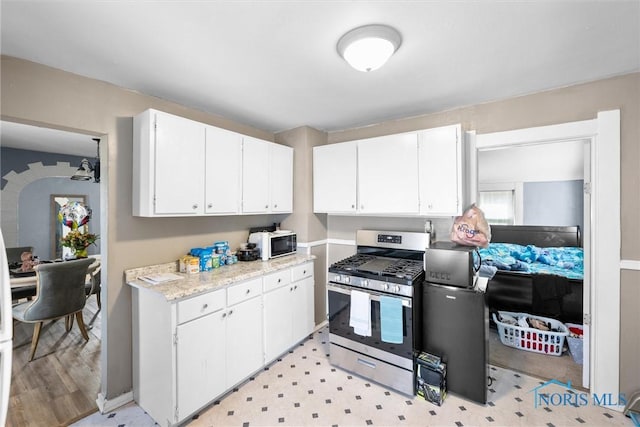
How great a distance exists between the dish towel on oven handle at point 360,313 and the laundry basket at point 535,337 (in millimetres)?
1698

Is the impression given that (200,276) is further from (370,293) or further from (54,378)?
(54,378)

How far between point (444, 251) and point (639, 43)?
5.46ft

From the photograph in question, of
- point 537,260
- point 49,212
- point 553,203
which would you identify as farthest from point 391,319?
point 49,212

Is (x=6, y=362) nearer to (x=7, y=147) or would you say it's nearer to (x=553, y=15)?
(x=553, y=15)

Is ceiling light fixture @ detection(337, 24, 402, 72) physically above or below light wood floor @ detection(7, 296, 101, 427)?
above

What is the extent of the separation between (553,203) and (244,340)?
17.2 feet

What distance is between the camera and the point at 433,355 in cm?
218

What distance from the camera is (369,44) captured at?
147 cm

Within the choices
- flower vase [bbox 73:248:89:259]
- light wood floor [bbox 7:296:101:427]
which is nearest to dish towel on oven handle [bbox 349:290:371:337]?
light wood floor [bbox 7:296:101:427]

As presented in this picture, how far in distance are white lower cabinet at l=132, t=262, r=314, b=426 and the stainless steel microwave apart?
0.36 metres

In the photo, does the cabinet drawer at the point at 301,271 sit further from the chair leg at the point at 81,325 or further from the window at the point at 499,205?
the window at the point at 499,205

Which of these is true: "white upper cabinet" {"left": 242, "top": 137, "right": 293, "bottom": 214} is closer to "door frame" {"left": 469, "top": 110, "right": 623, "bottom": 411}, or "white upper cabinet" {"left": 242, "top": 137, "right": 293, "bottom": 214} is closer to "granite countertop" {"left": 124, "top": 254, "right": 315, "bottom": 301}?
"granite countertop" {"left": 124, "top": 254, "right": 315, "bottom": 301}

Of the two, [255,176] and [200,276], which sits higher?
[255,176]

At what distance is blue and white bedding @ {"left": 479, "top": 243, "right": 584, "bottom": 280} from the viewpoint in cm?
330
